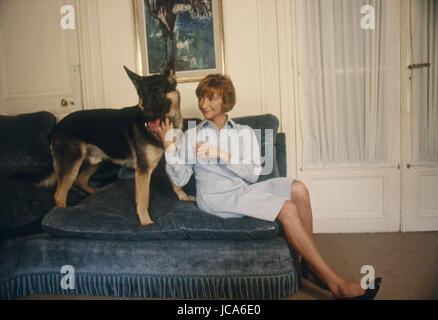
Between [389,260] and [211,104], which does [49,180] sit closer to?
[211,104]

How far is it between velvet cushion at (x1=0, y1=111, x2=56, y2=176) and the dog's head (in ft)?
2.62

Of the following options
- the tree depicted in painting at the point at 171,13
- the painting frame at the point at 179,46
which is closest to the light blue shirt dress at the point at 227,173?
the painting frame at the point at 179,46

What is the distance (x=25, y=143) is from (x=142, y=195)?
41.4 inches

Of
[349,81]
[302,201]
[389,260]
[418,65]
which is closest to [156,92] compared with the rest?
[302,201]

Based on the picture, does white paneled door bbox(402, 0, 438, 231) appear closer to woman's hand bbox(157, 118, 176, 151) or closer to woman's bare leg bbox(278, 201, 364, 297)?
woman's bare leg bbox(278, 201, 364, 297)

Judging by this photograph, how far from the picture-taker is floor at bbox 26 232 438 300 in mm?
1539

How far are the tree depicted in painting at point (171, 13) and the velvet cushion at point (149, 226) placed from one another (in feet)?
4.08

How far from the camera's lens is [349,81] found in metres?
2.35

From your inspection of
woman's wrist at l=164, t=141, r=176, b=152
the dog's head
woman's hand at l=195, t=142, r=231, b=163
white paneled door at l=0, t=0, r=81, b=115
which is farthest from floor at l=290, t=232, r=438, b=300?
white paneled door at l=0, t=0, r=81, b=115

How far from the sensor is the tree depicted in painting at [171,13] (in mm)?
2406
